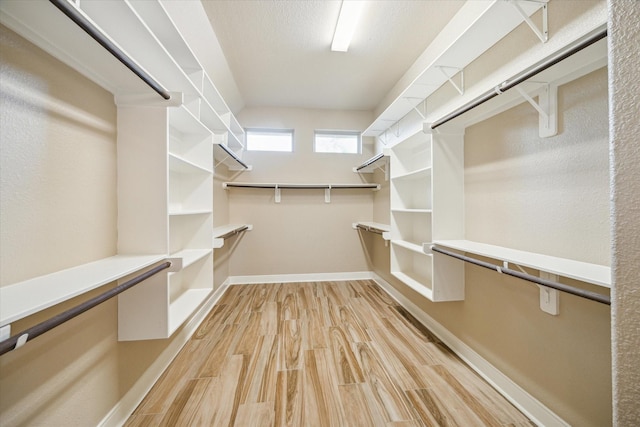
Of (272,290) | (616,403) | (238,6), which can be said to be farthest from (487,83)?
(272,290)

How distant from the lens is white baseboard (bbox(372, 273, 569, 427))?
1188mm

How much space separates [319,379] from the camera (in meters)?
1.54

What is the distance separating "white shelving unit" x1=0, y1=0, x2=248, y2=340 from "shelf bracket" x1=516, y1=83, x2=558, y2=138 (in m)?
1.74

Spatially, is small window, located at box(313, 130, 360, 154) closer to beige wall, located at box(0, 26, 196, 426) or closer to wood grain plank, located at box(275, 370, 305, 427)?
beige wall, located at box(0, 26, 196, 426)

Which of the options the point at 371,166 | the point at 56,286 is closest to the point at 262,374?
the point at 56,286

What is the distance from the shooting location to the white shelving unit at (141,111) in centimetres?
84

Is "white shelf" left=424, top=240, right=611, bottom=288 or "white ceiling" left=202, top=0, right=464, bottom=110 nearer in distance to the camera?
"white shelf" left=424, top=240, right=611, bottom=288

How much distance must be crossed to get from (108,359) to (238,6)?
94.2 inches

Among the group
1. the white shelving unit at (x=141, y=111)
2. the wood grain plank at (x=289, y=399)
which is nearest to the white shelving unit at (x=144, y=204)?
the white shelving unit at (x=141, y=111)

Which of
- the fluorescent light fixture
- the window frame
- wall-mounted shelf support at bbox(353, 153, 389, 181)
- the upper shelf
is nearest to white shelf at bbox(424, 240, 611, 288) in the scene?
the upper shelf

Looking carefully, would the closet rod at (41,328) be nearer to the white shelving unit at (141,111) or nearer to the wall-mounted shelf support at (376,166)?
the white shelving unit at (141,111)

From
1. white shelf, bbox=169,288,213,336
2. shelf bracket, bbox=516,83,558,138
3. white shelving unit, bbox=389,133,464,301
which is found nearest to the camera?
shelf bracket, bbox=516,83,558,138

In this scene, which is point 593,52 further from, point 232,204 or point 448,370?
point 232,204

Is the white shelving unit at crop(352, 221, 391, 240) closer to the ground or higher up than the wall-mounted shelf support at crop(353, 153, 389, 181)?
closer to the ground
